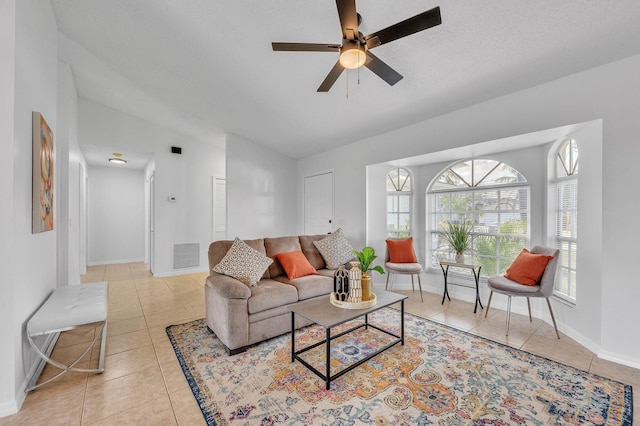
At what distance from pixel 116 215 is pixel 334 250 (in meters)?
6.32

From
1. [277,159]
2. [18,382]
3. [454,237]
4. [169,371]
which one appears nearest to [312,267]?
[169,371]

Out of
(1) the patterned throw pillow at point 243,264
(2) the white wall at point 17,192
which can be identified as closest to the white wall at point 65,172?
(2) the white wall at point 17,192

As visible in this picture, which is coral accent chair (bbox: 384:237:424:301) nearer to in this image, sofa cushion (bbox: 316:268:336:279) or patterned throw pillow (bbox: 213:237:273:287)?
sofa cushion (bbox: 316:268:336:279)

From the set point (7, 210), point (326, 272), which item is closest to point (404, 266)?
point (326, 272)

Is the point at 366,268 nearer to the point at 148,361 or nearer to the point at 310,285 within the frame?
the point at 310,285

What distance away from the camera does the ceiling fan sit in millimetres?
1562

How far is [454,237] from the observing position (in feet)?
12.4

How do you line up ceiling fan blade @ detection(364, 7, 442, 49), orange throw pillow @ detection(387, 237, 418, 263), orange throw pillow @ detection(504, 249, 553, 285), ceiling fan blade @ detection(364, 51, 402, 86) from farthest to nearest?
orange throw pillow @ detection(387, 237, 418, 263) < orange throw pillow @ detection(504, 249, 553, 285) < ceiling fan blade @ detection(364, 51, 402, 86) < ceiling fan blade @ detection(364, 7, 442, 49)

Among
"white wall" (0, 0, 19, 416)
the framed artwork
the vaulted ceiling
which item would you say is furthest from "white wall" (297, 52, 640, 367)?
the framed artwork

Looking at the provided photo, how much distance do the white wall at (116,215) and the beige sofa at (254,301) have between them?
559 centimetres

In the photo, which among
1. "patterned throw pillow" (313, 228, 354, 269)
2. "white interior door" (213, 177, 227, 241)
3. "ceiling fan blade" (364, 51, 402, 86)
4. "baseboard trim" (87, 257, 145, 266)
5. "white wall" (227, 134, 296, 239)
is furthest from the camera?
"baseboard trim" (87, 257, 145, 266)

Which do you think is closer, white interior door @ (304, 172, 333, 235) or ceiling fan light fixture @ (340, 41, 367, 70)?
ceiling fan light fixture @ (340, 41, 367, 70)

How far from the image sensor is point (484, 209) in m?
3.70

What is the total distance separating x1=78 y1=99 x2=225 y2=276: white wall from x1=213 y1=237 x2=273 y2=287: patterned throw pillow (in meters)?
3.33
